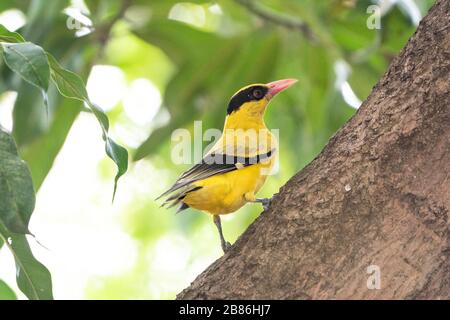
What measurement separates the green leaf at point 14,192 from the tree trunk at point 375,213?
0.65 m

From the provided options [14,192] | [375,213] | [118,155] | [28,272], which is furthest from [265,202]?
[14,192]

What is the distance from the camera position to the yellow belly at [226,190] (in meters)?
3.21

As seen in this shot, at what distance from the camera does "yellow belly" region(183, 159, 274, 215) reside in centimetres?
321

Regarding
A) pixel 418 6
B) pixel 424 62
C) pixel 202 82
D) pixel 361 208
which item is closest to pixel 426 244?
pixel 361 208

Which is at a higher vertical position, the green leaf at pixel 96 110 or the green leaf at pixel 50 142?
the green leaf at pixel 50 142

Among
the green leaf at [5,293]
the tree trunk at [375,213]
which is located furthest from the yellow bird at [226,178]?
the green leaf at [5,293]

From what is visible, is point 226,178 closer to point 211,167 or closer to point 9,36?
point 211,167

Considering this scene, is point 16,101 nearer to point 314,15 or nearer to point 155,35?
point 155,35

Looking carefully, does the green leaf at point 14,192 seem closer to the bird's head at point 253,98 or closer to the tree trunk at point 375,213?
the tree trunk at point 375,213

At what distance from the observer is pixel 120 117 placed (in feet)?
23.7

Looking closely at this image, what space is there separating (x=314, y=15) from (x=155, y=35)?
101 cm

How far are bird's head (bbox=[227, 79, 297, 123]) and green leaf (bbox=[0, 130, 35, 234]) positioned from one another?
6.12 feet

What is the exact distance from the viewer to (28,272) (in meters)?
2.38

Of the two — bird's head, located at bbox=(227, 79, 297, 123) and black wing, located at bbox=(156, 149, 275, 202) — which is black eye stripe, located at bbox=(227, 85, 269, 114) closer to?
bird's head, located at bbox=(227, 79, 297, 123)
